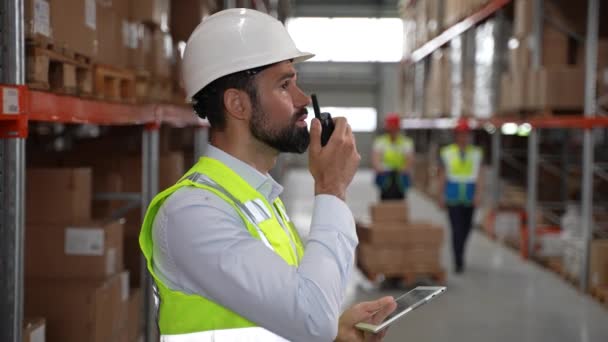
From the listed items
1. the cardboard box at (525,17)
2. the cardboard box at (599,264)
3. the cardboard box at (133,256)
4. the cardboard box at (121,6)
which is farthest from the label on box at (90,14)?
the cardboard box at (525,17)

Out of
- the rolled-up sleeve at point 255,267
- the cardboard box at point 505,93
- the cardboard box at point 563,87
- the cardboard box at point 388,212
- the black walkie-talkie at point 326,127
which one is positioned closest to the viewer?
the rolled-up sleeve at point 255,267

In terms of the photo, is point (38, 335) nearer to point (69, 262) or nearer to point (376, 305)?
point (69, 262)

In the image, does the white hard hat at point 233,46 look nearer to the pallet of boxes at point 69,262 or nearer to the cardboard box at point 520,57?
the pallet of boxes at point 69,262

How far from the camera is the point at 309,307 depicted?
1583mm

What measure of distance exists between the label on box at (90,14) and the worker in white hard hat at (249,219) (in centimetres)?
205

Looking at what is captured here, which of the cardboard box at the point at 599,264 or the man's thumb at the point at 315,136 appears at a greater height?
the man's thumb at the point at 315,136

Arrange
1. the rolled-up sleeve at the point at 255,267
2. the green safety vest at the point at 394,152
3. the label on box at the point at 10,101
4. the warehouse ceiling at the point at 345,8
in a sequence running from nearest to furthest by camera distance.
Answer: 1. the rolled-up sleeve at the point at 255,267
2. the label on box at the point at 10,101
3. the green safety vest at the point at 394,152
4. the warehouse ceiling at the point at 345,8

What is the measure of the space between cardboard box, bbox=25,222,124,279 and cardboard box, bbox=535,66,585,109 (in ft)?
20.8

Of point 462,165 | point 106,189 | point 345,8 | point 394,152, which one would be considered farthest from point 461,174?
point 345,8

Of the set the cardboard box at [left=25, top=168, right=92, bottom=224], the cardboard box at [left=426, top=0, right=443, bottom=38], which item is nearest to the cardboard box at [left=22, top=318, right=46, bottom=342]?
the cardboard box at [left=25, top=168, right=92, bottom=224]

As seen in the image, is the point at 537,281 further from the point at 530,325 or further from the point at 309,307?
the point at 309,307

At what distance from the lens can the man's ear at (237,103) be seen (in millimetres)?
1902

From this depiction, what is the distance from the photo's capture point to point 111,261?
14.1ft

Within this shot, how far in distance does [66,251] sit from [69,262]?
0.21ft
